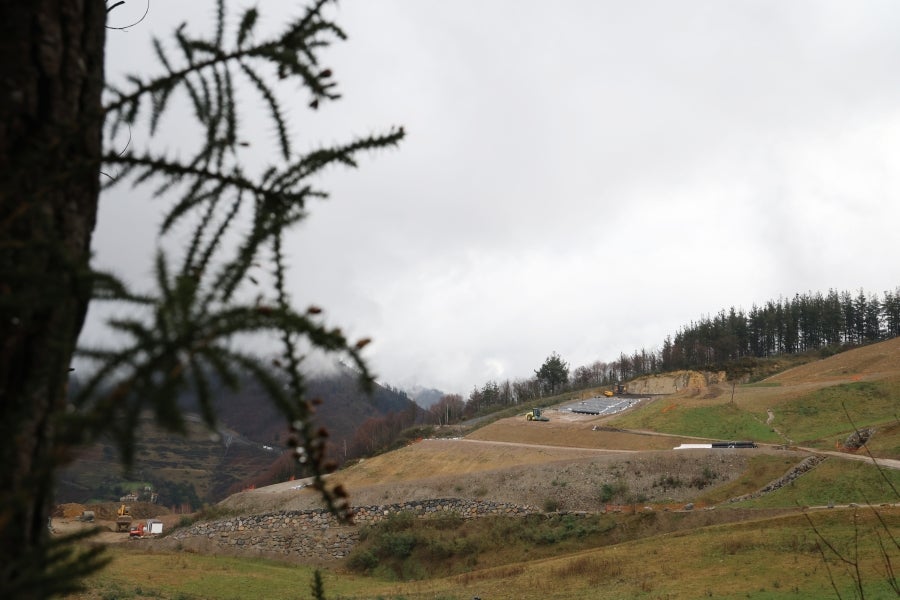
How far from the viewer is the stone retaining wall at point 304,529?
35031 millimetres

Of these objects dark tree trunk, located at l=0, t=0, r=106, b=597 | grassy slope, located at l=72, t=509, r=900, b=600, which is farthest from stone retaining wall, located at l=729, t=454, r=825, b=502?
dark tree trunk, located at l=0, t=0, r=106, b=597

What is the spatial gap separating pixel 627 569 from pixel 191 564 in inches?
770

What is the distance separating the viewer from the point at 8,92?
1.14 meters

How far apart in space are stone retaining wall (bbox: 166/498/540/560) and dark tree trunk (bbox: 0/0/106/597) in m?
35.5

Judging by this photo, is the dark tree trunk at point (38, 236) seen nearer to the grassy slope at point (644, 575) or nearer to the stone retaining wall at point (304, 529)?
the grassy slope at point (644, 575)

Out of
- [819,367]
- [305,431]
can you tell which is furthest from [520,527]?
[819,367]

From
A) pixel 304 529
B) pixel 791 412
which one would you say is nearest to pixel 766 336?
pixel 791 412

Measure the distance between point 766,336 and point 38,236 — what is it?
401 feet

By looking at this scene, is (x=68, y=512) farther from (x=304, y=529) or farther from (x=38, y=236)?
(x=38, y=236)

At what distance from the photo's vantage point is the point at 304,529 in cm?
3697

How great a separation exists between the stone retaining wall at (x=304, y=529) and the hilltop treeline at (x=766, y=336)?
217 feet

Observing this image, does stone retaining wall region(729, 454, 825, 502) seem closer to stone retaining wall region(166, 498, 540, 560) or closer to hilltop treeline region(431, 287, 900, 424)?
stone retaining wall region(166, 498, 540, 560)

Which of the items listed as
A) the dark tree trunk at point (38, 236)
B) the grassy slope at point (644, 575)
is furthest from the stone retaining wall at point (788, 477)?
the dark tree trunk at point (38, 236)

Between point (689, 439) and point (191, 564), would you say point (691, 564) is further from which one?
point (689, 439)
